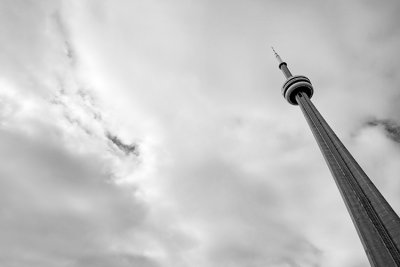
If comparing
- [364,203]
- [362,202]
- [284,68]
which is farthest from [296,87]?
[364,203]

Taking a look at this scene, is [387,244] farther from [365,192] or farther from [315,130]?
[315,130]

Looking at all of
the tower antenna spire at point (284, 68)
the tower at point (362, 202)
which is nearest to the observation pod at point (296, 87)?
the tower antenna spire at point (284, 68)

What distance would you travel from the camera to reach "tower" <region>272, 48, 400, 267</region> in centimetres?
4706

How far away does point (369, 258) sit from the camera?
46875mm

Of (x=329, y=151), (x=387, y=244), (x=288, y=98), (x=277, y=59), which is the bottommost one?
(x=387, y=244)

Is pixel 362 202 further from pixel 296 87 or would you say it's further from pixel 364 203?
pixel 296 87

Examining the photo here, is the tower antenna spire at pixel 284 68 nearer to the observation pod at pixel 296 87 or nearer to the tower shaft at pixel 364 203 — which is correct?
the observation pod at pixel 296 87

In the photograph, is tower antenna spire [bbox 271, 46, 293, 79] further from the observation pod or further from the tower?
the tower

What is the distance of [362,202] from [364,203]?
485 millimetres

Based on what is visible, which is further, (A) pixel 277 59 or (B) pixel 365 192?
(A) pixel 277 59

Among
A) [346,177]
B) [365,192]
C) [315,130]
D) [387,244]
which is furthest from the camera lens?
[315,130]

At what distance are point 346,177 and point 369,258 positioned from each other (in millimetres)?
16475

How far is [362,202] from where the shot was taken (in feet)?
181

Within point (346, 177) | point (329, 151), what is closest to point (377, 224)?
point (346, 177)
